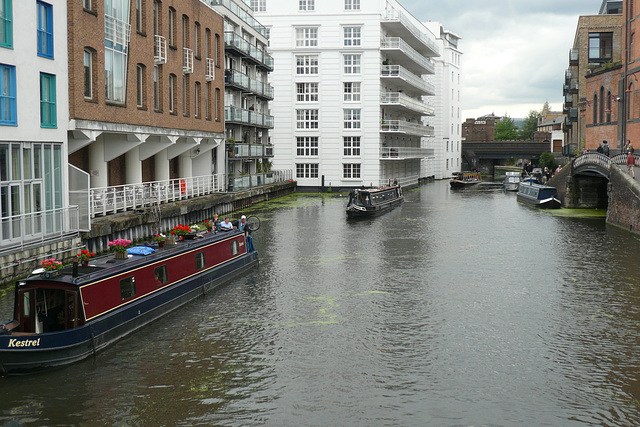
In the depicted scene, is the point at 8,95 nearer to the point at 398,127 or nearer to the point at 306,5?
the point at 306,5

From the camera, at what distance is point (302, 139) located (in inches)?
2598

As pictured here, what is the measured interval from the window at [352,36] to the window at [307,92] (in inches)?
195

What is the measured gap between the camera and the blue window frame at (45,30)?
22.6 m

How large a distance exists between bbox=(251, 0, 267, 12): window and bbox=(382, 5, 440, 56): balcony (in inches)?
448

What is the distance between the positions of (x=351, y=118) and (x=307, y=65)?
658cm

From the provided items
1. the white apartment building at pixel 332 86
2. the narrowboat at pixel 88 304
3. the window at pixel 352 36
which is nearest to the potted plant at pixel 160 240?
the narrowboat at pixel 88 304

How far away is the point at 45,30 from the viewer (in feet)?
75.3

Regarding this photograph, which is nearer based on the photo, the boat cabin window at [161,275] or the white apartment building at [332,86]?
the boat cabin window at [161,275]

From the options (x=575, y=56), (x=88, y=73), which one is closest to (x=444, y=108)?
(x=575, y=56)

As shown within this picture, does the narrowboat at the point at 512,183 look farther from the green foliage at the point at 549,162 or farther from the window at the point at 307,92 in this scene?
the window at the point at 307,92

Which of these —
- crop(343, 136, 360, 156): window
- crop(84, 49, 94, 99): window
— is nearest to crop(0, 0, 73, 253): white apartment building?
crop(84, 49, 94, 99): window

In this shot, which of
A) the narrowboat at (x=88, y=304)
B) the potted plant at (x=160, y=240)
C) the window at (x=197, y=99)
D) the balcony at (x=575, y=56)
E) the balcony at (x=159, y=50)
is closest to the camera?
the narrowboat at (x=88, y=304)

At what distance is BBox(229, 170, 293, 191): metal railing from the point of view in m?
46.0

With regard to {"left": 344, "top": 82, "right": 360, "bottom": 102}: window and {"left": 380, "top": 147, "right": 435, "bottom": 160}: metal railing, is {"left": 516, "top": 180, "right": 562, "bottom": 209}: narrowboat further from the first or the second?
{"left": 344, "top": 82, "right": 360, "bottom": 102}: window
